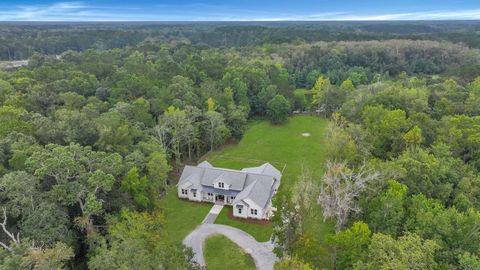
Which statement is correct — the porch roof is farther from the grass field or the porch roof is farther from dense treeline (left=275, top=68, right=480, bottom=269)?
dense treeline (left=275, top=68, right=480, bottom=269)

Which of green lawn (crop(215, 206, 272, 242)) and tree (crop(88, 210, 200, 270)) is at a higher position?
tree (crop(88, 210, 200, 270))

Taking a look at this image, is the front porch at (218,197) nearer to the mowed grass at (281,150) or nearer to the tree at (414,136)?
the mowed grass at (281,150)

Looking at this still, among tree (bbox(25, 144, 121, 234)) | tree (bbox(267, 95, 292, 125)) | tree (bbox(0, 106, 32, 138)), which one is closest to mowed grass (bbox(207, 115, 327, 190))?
tree (bbox(267, 95, 292, 125))

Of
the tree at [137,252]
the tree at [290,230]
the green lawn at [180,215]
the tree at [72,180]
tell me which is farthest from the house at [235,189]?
the tree at [72,180]

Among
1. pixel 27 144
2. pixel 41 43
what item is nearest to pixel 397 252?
pixel 27 144

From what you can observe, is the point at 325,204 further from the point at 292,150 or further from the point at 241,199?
the point at 292,150

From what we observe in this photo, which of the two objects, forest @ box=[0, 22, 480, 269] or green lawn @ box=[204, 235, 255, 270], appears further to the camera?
green lawn @ box=[204, 235, 255, 270]

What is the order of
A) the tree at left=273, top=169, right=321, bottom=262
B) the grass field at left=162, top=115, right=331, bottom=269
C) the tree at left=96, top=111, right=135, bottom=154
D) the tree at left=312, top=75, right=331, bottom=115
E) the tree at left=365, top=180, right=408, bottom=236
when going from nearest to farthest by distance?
the tree at left=273, top=169, right=321, bottom=262 → the tree at left=365, top=180, right=408, bottom=236 → the grass field at left=162, top=115, right=331, bottom=269 → the tree at left=96, top=111, right=135, bottom=154 → the tree at left=312, top=75, right=331, bottom=115
